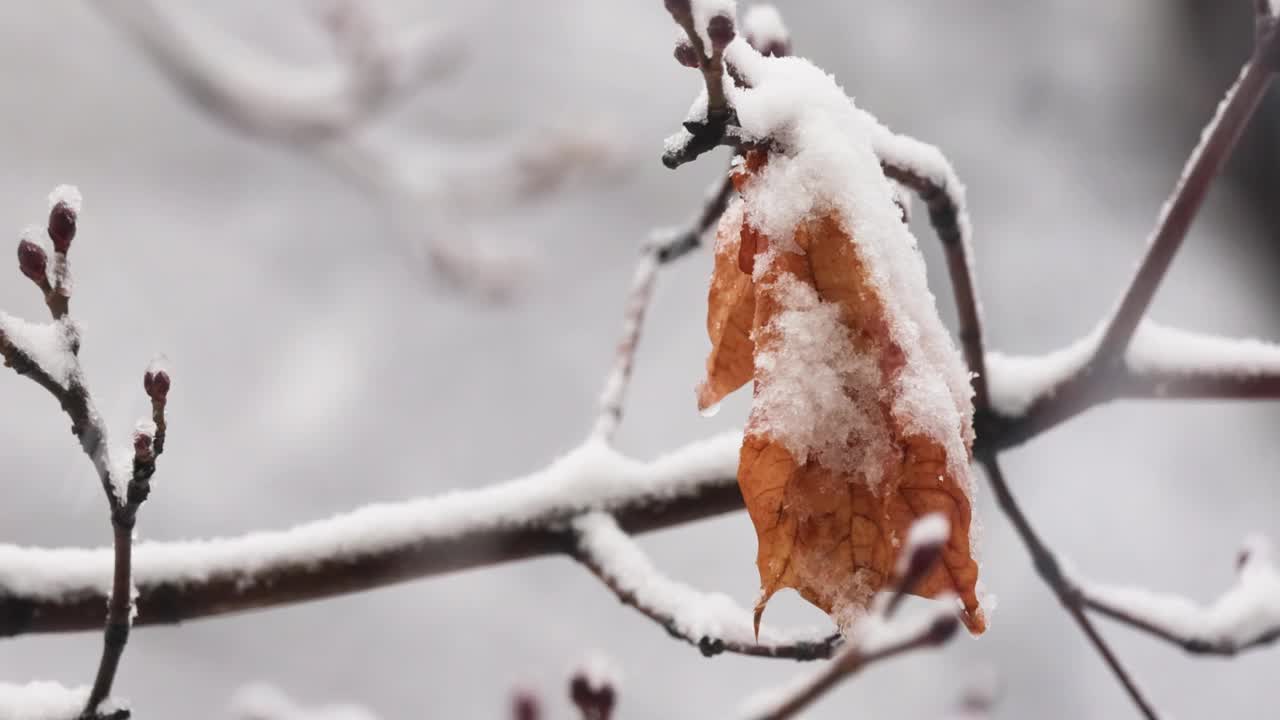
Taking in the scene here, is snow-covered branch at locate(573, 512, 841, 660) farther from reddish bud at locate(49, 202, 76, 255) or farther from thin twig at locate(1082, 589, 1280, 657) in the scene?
reddish bud at locate(49, 202, 76, 255)

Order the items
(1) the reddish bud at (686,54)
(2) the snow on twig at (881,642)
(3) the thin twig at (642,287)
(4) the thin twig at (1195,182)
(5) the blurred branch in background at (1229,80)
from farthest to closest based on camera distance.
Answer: (5) the blurred branch in background at (1229,80), (3) the thin twig at (642,287), (4) the thin twig at (1195,182), (1) the reddish bud at (686,54), (2) the snow on twig at (881,642)

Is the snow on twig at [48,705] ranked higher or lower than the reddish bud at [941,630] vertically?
higher

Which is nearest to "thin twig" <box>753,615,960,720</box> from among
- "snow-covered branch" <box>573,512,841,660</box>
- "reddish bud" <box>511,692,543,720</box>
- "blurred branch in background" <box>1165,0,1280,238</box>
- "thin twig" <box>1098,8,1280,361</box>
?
"snow-covered branch" <box>573,512,841,660</box>

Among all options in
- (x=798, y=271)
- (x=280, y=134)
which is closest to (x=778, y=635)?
(x=798, y=271)

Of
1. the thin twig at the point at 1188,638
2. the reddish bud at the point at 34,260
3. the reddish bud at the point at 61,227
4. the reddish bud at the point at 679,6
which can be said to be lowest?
the thin twig at the point at 1188,638

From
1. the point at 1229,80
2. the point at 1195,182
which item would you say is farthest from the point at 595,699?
the point at 1229,80

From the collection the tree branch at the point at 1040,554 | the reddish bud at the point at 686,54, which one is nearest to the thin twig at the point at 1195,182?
the tree branch at the point at 1040,554

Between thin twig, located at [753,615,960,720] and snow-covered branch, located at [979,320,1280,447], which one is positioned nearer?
thin twig, located at [753,615,960,720]

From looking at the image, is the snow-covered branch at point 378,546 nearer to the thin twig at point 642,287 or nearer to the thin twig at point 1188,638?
the thin twig at point 642,287
